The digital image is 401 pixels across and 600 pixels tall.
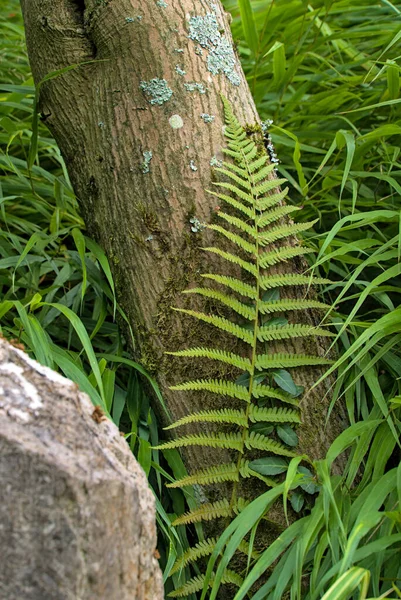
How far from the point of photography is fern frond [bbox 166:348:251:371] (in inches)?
62.6

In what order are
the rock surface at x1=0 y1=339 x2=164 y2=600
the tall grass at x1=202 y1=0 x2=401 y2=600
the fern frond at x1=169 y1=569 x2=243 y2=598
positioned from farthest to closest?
the fern frond at x1=169 y1=569 x2=243 y2=598, the tall grass at x1=202 y1=0 x2=401 y2=600, the rock surface at x1=0 y1=339 x2=164 y2=600

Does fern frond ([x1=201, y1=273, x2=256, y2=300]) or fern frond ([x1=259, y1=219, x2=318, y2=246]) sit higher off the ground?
fern frond ([x1=259, y1=219, x2=318, y2=246])

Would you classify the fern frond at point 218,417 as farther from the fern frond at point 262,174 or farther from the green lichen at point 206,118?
the green lichen at point 206,118

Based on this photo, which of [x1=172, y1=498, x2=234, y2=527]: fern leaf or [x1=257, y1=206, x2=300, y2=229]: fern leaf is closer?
[x1=172, y1=498, x2=234, y2=527]: fern leaf

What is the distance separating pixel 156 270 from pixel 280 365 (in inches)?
16.6

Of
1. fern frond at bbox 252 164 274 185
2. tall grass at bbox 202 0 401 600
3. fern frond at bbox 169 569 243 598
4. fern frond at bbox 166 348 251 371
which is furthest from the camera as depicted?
fern frond at bbox 252 164 274 185

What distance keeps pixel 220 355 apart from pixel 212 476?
0.30 meters

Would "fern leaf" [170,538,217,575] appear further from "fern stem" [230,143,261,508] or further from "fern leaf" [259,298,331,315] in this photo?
"fern leaf" [259,298,331,315]

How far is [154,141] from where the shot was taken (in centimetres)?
174

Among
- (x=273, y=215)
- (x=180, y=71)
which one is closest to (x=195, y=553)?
(x=273, y=215)

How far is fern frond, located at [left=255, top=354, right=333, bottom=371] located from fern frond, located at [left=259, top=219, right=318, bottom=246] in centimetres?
29

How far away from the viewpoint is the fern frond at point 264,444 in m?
1.57

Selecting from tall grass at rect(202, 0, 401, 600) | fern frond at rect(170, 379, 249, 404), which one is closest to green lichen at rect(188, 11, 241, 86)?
tall grass at rect(202, 0, 401, 600)

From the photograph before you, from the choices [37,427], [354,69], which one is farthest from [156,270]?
[354,69]
